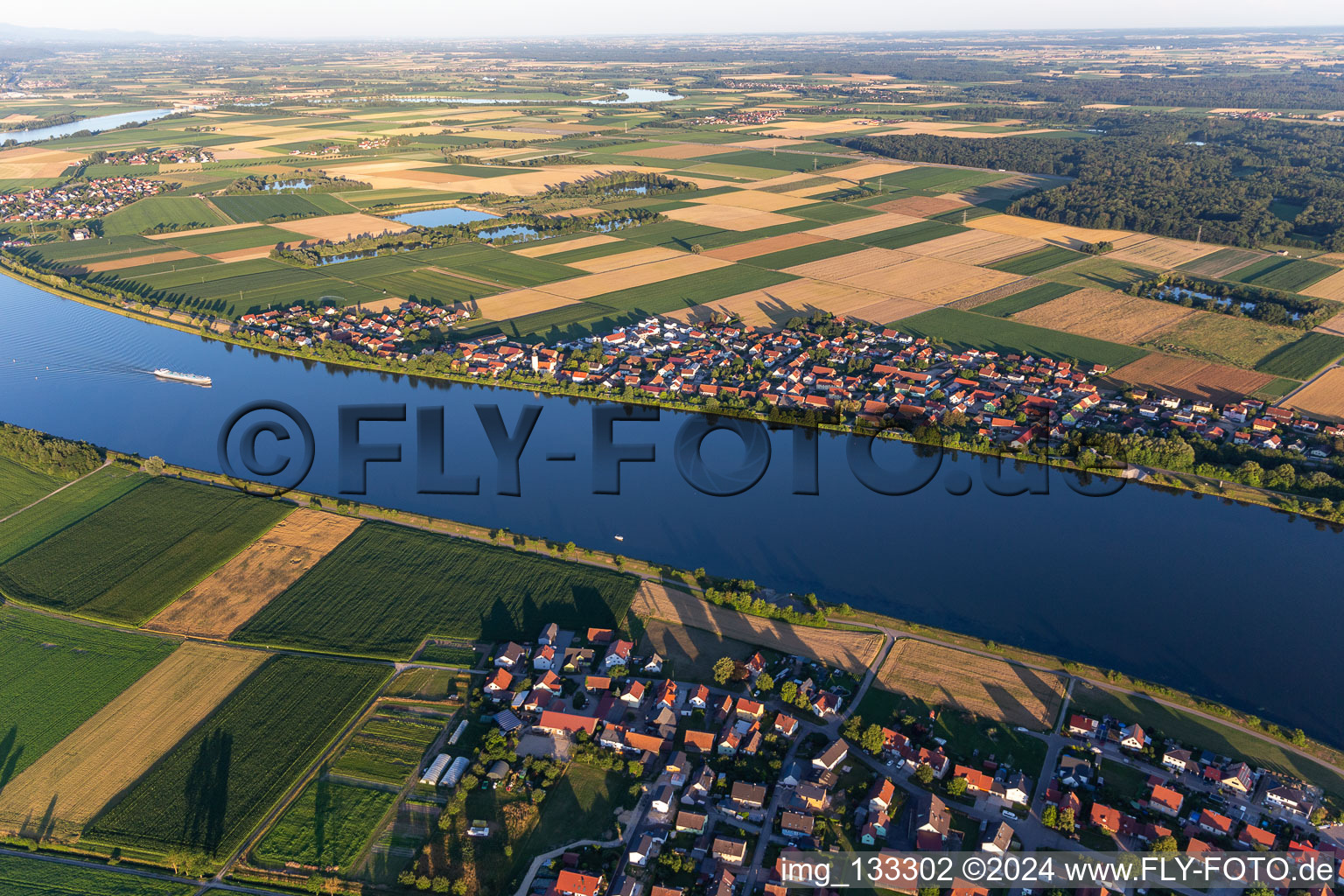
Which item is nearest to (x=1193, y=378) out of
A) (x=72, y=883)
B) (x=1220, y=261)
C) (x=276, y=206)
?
(x=1220, y=261)

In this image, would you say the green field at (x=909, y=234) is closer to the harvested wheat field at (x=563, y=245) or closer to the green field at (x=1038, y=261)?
the green field at (x=1038, y=261)

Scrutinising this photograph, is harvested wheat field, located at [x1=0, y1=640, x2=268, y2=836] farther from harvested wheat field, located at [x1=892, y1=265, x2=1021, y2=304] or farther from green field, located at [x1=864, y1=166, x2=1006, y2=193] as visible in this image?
green field, located at [x1=864, y1=166, x2=1006, y2=193]

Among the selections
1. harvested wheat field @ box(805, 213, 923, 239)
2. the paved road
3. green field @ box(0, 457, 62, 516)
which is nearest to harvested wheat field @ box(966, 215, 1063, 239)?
harvested wheat field @ box(805, 213, 923, 239)

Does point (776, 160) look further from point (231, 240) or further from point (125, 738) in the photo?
point (125, 738)

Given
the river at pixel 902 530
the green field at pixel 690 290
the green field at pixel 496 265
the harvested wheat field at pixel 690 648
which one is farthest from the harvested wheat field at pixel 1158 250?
the harvested wheat field at pixel 690 648

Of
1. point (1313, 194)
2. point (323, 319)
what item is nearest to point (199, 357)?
point (323, 319)
